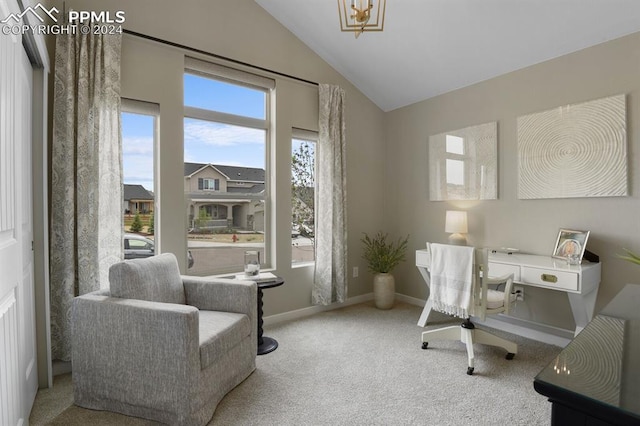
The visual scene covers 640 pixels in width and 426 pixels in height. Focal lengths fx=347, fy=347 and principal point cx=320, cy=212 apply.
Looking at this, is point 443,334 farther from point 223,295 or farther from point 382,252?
point 223,295

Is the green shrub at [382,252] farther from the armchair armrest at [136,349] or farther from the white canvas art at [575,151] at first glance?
the armchair armrest at [136,349]

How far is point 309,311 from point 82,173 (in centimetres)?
243

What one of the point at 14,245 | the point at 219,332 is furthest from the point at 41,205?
the point at 219,332

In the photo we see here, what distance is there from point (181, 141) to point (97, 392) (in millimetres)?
1902

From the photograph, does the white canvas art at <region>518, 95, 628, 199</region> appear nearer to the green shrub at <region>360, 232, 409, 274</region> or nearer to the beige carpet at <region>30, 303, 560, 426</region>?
the beige carpet at <region>30, 303, 560, 426</region>

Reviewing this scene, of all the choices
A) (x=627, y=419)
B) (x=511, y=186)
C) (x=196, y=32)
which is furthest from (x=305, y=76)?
(x=627, y=419)

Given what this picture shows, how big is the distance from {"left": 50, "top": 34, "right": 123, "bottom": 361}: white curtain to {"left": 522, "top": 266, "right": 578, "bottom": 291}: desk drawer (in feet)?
10.0

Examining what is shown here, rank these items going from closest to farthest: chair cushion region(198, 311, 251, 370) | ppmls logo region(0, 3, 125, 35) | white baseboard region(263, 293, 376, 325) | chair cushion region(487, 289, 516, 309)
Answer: chair cushion region(198, 311, 251, 370)
ppmls logo region(0, 3, 125, 35)
chair cushion region(487, 289, 516, 309)
white baseboard region(263, 293, 376, 325)

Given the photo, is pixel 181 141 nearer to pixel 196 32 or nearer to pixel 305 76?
pixel 196 32

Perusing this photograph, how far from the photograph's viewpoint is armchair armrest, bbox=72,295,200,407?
1768 millimetres

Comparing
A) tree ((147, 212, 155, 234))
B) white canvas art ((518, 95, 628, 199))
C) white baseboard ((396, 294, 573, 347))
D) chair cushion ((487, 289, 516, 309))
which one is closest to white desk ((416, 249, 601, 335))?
chair cushion ((487, 289, 516, 309))

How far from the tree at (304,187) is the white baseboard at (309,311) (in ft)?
2.56

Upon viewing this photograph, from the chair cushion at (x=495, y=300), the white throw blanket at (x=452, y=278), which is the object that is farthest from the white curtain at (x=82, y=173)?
the chair cushion at (x=495, y=300)

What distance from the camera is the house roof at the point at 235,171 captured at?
314 centimetres
